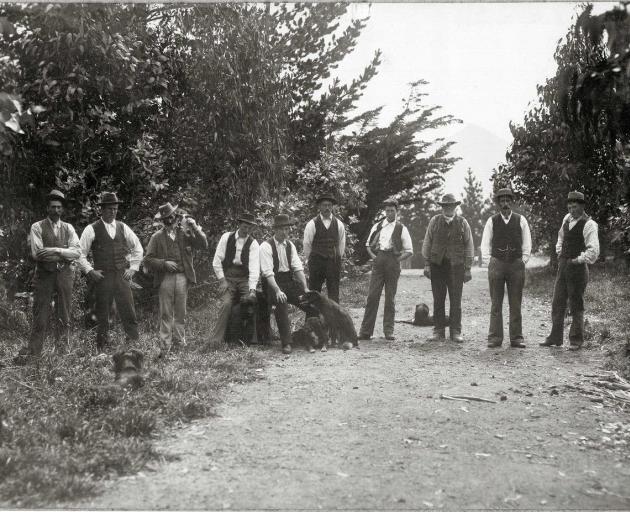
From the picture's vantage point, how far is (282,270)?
8086 mm

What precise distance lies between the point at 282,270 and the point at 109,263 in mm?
2270

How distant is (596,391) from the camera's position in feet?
19.0

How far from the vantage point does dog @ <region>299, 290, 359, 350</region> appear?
7812 mm

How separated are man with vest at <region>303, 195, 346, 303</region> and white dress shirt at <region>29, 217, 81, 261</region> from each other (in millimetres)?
3126

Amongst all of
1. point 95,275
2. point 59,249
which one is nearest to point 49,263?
point 59,249

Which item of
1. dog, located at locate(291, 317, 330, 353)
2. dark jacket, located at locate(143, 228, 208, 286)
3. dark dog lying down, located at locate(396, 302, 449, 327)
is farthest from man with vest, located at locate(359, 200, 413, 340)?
dark jacket, located at locate(143, 228, 208, 286)

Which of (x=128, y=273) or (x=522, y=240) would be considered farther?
(x=522, y=240)

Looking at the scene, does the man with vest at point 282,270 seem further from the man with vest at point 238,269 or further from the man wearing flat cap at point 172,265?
the man wearing flat cap at point 172,265

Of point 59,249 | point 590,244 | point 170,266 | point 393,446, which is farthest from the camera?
point 170,266

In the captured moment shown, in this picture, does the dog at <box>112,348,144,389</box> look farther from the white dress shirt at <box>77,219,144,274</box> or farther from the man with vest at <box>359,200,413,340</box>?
the man with vest at <box>359,200,413,340</box>

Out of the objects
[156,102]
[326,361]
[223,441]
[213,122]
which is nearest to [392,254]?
[326,361]

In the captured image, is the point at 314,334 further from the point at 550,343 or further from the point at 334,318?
the point at 550,343

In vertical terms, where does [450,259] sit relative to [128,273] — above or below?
above

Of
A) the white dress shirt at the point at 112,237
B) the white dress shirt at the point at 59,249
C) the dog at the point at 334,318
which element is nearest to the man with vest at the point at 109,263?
the white dress shirt at the point at 112,237
